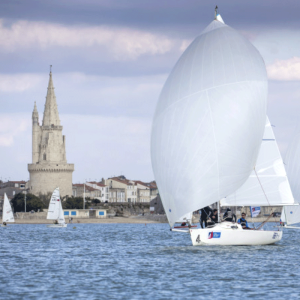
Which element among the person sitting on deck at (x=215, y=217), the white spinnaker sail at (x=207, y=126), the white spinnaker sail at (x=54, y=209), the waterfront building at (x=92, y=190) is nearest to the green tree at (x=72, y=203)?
the waterfront building at (x=92, y=190)

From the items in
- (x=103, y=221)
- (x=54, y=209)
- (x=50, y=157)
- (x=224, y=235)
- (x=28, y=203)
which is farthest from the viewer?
(x=50, y=157)

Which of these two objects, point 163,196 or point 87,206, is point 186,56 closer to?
point 163,196

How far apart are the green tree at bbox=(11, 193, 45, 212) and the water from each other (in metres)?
89.6

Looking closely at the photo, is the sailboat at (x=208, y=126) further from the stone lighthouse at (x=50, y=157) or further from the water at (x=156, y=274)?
the stone lighthouse at (x=50, y=157)

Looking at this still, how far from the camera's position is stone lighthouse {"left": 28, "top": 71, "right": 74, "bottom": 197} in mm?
136750

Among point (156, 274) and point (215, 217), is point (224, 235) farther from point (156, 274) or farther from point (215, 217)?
point (156, 274)

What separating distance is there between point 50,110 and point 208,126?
113571 millimetres

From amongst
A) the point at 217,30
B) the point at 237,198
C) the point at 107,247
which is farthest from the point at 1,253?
the point at 217,30

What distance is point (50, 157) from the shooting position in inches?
5433

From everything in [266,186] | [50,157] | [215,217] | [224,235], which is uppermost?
[50,157]

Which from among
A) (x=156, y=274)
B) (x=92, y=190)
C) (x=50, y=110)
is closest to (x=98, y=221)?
(x=50, y=110)

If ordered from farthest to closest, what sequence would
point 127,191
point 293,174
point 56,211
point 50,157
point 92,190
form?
point 127,191
point 92,190
point 50,157
point 56,211
point 293,174

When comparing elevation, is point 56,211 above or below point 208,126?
below

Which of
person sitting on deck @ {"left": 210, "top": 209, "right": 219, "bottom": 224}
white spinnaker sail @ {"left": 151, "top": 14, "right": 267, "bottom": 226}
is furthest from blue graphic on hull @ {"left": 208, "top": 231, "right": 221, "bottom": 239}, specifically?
white spinnaker sail @ {"left": 151, "top": 14, "right": 267, "bottom": 226}
